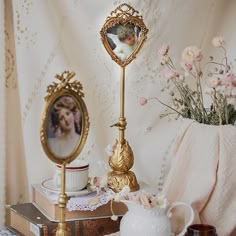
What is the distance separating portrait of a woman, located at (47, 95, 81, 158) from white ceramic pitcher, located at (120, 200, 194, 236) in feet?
0.63

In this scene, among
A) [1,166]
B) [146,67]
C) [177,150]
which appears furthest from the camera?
[146,67]

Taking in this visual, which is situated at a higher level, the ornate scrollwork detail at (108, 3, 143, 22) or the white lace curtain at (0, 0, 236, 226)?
the ornate scrollwork detail at (108, 3, 143, 22)

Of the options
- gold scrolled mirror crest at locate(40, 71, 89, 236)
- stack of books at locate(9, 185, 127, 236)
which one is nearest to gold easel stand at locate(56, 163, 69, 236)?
gold scrolled mirror crest at locate(40, 71, 89, 236)

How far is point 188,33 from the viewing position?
1725 mm

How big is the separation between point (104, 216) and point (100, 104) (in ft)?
1.35

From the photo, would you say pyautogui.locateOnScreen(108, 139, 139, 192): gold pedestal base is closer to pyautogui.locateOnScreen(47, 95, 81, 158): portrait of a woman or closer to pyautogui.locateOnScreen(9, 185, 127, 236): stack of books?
pyautogui.locateOnScreen(9, 185, 127, 236): stack of books

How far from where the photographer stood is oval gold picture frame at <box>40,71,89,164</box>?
1121 millimetres

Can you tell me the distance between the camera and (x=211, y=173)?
1311 mm

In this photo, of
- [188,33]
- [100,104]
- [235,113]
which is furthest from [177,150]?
[188,33]

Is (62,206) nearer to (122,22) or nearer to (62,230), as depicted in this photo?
(62,230)

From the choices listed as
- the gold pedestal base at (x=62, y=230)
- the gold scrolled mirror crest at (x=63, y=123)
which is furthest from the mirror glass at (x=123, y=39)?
the gold pedestal base at (x=62, y=230)

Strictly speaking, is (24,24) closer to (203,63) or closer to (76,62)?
(76,62)

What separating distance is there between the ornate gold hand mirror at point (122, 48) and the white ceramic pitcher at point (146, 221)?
8.4 inches

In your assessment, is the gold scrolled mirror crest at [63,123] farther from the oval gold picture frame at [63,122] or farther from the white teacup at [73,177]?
the white teacup at [73,177]
